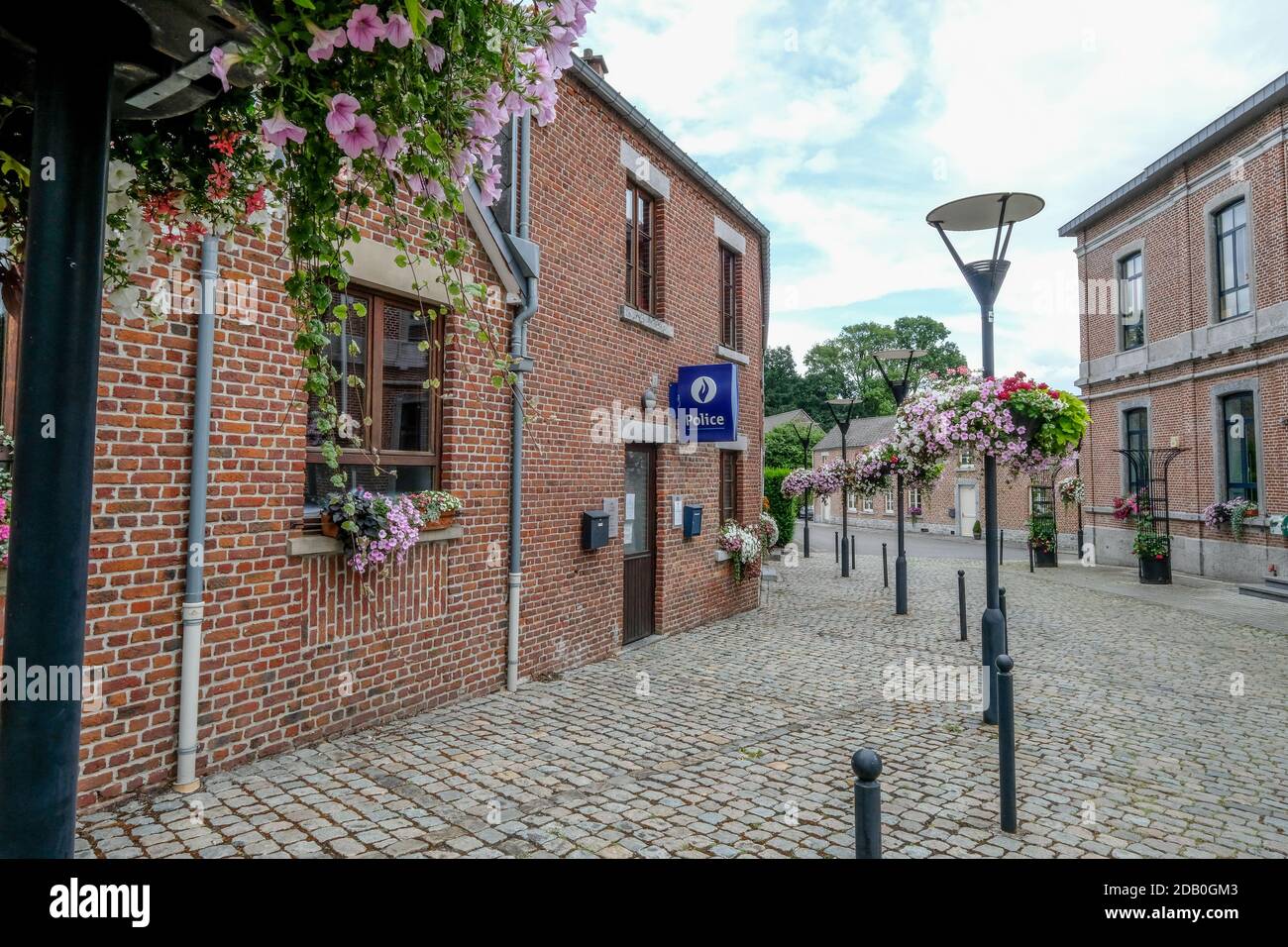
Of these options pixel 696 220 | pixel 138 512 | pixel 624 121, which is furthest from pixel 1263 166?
pixel 138 512

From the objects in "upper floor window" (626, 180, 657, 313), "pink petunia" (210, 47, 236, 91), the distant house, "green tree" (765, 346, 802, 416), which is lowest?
"pink petunia" (210, 47, 236, 91)

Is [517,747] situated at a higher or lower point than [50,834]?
lower

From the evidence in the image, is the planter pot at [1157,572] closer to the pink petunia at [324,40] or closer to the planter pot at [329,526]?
the planter pot at [329,526]

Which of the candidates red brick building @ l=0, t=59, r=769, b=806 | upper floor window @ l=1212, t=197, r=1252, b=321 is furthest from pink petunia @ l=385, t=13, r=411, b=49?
upper floor window @ l=1212, t=197, r=1252, b=321

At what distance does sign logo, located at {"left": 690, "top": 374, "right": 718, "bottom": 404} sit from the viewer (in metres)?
9.88

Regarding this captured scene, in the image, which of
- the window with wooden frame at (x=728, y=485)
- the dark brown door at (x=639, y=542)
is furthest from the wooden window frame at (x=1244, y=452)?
the dark brown door at (x=639, y=542)

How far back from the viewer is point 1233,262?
57.8ft

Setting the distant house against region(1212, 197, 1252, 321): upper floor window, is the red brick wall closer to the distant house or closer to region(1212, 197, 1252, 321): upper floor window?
region(1212, 197, 1252, 321): upper floor window

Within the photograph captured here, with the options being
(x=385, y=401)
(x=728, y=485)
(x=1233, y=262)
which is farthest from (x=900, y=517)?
(x=1233, y=262)

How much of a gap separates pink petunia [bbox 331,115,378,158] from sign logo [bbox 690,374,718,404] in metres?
8.35

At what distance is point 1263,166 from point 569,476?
17.5 metres

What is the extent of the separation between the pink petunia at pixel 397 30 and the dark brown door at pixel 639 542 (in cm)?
786

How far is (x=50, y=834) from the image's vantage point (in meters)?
1.45
